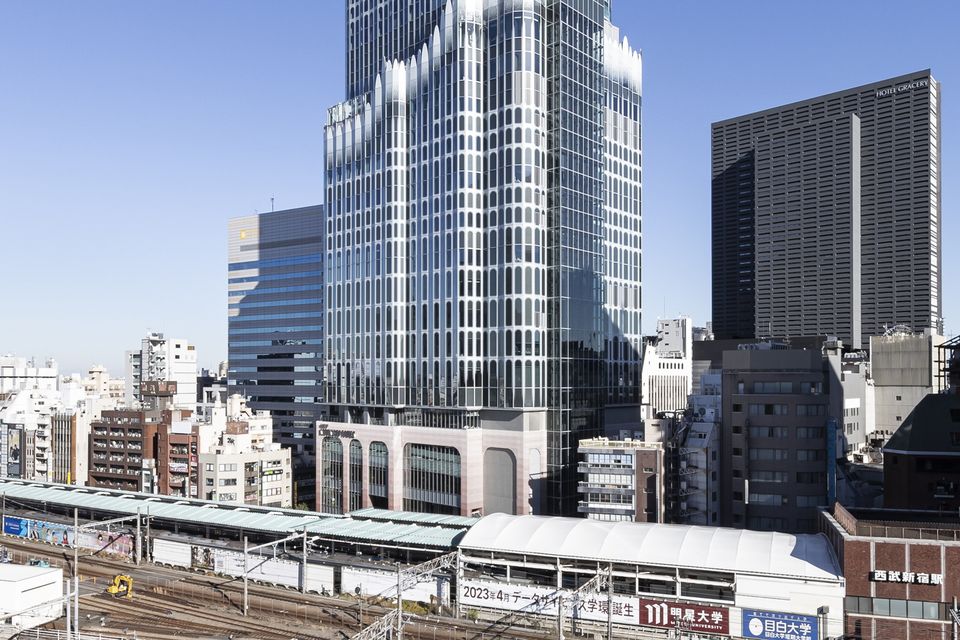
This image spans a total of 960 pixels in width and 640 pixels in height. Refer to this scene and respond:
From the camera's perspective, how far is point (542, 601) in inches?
3356

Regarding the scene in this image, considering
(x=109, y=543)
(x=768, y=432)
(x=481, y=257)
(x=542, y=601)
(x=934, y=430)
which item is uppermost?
(x=481, y=257)

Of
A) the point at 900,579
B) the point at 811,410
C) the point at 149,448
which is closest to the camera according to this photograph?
the point at 900,579

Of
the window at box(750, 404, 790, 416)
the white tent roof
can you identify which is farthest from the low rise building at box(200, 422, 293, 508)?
the window at box(750, 404, 790, 416)

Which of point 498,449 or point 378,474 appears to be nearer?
point 498,449

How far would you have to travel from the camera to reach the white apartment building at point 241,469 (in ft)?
525

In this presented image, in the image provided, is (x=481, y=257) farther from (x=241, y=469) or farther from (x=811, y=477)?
(x=241, y=469)

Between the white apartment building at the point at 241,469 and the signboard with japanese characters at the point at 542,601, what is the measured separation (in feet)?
256

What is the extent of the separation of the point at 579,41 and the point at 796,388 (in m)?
69.9

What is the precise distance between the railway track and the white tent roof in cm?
899

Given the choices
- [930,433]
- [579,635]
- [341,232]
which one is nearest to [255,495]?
[341,232]

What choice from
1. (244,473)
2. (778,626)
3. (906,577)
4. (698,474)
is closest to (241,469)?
(244,473)

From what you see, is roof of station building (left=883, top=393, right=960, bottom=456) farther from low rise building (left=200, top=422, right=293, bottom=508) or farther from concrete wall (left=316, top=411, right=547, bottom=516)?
low rise building (left=200, top=422, right=293, bottom=508)

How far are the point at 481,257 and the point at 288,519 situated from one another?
52.2 m

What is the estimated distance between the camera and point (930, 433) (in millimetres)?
109500
